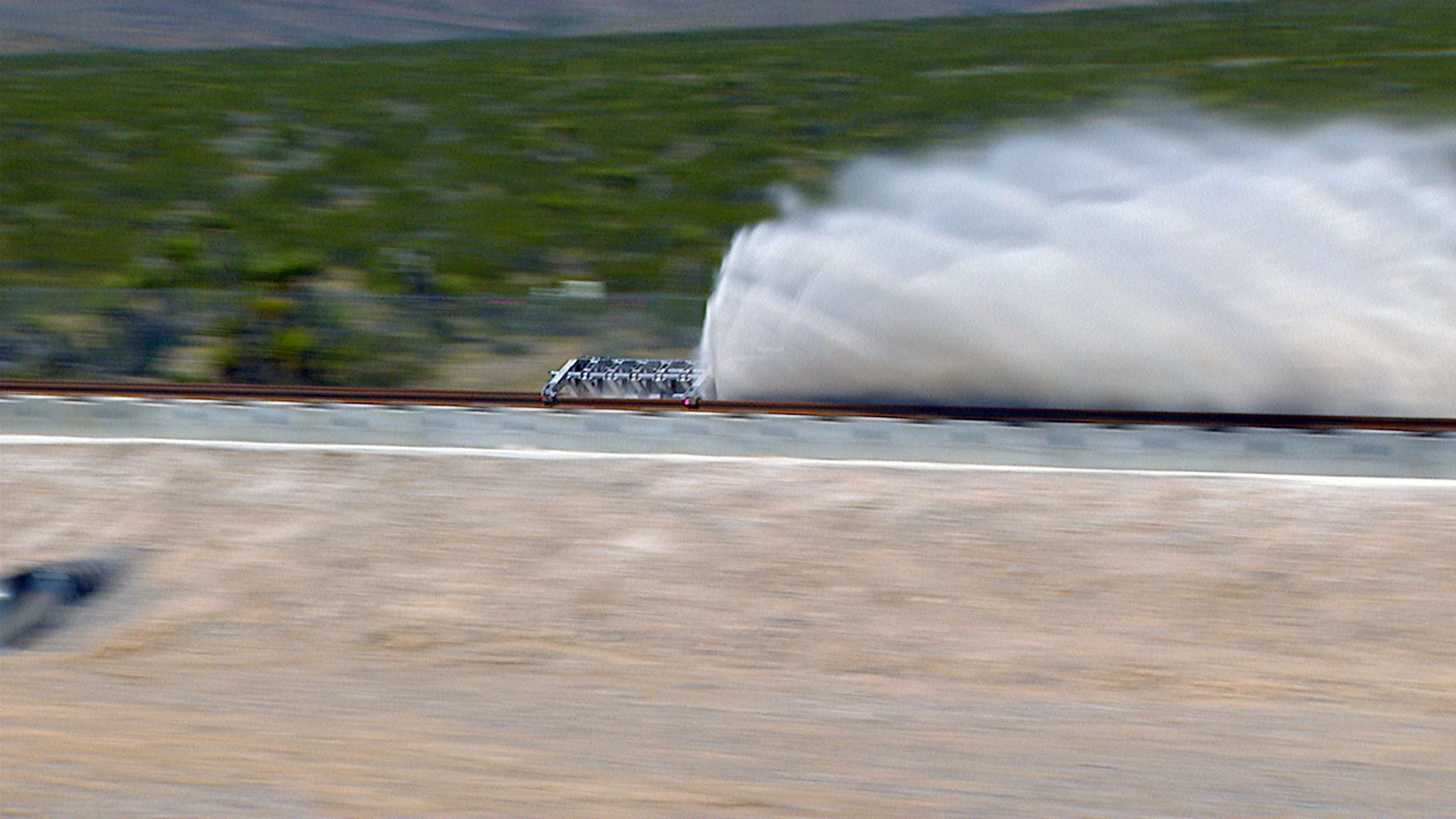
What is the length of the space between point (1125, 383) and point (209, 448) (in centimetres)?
824

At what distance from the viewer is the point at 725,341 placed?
14477mm

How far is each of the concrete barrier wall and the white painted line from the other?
0.14 ft

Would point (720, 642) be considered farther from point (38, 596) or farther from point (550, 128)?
point (550, 128)

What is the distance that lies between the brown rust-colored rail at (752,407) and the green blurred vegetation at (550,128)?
8.21ft

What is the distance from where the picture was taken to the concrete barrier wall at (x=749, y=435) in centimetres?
1157

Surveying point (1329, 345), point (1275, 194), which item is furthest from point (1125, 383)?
point (1275, 194)

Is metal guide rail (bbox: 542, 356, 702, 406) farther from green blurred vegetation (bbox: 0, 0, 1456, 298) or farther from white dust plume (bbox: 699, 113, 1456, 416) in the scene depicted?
green blurred vegetation (bbox: 0, 0, 1456, 298)

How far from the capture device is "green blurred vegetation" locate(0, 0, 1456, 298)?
3250 centimetres

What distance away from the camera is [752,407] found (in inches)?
541

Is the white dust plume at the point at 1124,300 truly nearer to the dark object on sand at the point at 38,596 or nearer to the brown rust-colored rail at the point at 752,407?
the brown rust-colored rail at the point at 752,407

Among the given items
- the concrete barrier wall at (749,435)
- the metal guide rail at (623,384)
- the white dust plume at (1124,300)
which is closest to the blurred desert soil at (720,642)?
the concrete barrier wall at (749,435)

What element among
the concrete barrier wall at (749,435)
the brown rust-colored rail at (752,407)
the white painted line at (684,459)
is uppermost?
the brown rust-colored rail at (752,407)

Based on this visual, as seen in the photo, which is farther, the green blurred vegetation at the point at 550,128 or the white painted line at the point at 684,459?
the green blurred vegetation at the point at 550,128

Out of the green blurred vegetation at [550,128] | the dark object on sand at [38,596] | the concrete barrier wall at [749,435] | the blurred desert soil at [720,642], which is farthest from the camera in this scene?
the green blurred vegetation at [550,128]
